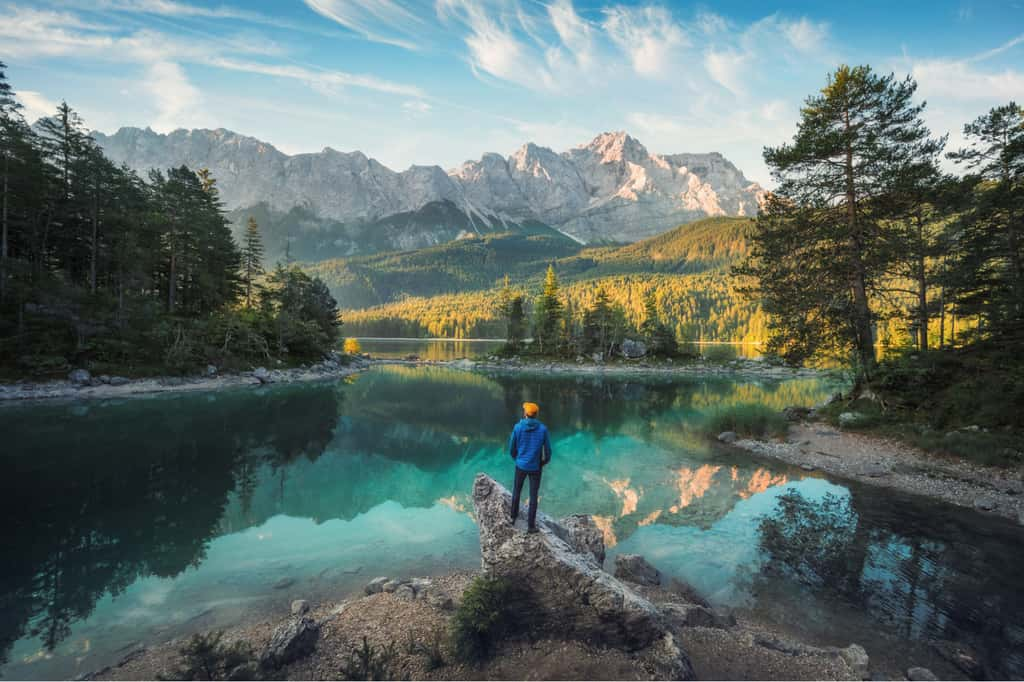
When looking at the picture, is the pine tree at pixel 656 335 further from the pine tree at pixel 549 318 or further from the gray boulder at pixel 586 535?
the gray boulder at pixel 586 535

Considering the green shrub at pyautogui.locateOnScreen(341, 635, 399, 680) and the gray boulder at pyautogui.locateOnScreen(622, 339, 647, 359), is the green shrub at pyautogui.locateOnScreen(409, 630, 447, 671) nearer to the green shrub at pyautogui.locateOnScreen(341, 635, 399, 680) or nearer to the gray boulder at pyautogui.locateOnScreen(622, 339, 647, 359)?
the green shrub at pyautogui.locateOnScreen(341, 635, 399, 680)

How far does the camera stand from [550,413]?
119 ft

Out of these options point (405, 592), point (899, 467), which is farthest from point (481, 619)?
point (899, 467)

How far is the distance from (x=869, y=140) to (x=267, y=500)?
3415 cm

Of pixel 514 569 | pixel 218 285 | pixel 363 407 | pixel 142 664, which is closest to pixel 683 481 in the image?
pixel 514 569

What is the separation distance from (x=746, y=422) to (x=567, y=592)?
27.6 metres

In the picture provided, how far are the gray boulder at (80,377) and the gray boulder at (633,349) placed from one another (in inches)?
2960

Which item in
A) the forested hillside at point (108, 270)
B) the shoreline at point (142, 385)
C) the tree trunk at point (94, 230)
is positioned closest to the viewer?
the shoreline at point (142, 385)

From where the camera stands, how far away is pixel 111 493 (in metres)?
15.5

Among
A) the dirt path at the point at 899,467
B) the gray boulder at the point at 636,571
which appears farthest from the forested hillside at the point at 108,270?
the dirt path at the point at 899,467

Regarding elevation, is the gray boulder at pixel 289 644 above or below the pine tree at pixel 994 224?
below

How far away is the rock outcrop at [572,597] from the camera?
259 inches

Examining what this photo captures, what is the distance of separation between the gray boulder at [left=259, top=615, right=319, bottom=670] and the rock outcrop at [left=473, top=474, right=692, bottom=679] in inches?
124

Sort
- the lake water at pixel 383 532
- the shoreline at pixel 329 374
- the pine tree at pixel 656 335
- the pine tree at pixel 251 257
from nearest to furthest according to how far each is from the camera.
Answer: the lake water at pixel 383 532
the shoreline at pixel 329 374
the pine tree at pixel 251 257
the pine tree at pixel 656 335
